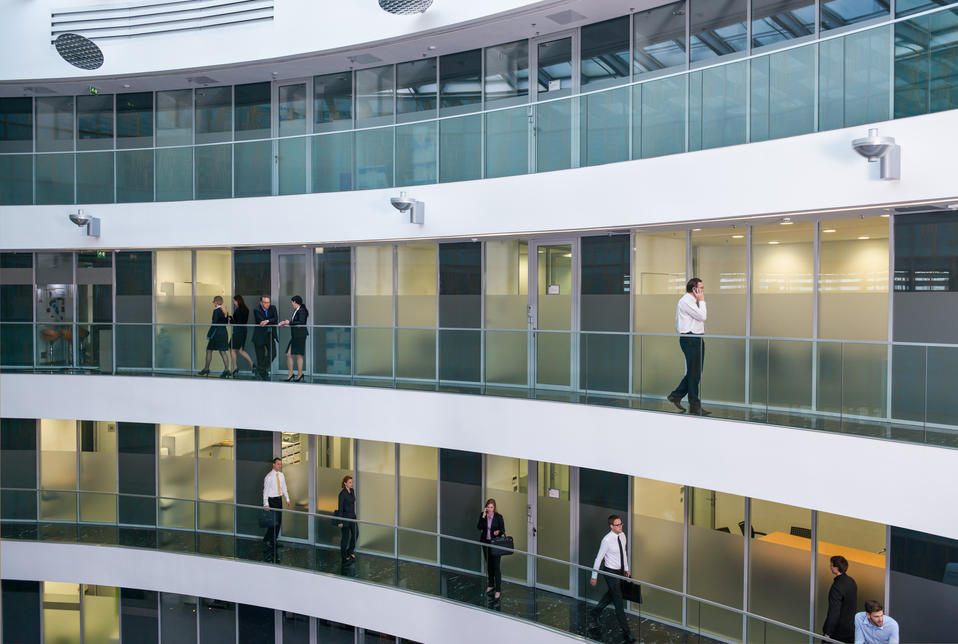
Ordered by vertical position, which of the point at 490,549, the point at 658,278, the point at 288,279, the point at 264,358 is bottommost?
the point at 490,549

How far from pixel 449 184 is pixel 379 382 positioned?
3.36m

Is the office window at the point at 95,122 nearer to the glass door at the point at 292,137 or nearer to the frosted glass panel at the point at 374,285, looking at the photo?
the glass door at the point at 292,137

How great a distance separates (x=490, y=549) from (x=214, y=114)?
9.99 metres

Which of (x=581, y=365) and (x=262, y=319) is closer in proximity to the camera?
(x=581, y=365)

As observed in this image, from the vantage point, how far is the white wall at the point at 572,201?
26.4 ft

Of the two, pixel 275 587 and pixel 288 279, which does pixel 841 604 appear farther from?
pixel 288 279

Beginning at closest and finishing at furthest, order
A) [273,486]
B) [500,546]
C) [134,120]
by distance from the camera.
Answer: [500,546]
[273,486]
[134,120]

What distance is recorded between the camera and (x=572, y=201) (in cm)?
1098

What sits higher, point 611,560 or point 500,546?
point 611,560

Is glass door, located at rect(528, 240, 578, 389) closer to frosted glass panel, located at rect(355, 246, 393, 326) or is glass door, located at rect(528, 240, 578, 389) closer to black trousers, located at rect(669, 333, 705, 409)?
black trousers, located at rect(669, 333, 705, 409)

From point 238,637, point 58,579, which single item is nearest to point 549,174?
point 238,637

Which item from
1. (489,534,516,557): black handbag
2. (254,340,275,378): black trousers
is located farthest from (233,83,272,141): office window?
(489,534,516,557): black handbag

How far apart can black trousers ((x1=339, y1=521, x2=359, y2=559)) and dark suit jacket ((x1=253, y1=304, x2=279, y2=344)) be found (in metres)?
3.34

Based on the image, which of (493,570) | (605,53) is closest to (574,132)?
(605,53)
